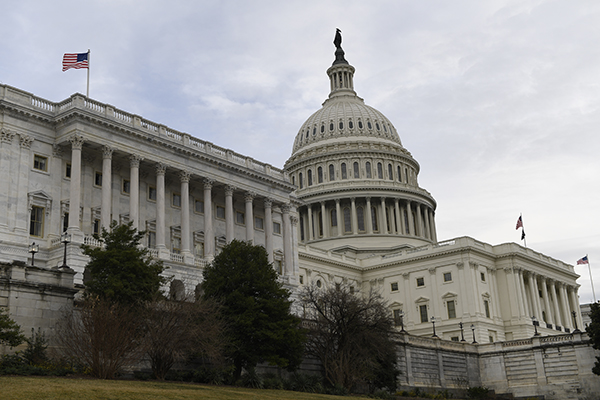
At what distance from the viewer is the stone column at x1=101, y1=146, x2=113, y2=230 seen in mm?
58719

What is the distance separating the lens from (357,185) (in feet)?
423

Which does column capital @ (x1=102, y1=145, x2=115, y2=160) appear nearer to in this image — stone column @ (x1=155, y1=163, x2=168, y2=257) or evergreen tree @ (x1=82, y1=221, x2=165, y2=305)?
stone column @ (x1=155, y1=163, x2=168, y2=257)

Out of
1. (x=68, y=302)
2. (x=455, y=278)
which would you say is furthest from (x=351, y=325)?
(x=455, y=278)

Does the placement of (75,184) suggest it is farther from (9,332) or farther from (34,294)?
(9,332)

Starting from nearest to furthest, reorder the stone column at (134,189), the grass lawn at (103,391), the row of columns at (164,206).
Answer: the grass lawn at (103,391)
the row of columns at (164,206)
the stone column at (134,189)

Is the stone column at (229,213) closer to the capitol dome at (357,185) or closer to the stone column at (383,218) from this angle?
the capitol dome at (357,185)

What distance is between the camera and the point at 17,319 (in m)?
37.4

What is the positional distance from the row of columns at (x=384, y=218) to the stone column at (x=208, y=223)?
59592mm

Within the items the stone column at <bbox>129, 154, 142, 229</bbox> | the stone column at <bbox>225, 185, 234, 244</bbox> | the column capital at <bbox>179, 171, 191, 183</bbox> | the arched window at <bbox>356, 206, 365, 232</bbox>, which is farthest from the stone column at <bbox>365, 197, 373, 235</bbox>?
the stone column at <bbox>129, 154, 142, 229</bbox>

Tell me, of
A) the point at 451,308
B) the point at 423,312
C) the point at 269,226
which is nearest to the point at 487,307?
the point at 451,308

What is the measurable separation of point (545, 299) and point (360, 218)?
36.3 metres

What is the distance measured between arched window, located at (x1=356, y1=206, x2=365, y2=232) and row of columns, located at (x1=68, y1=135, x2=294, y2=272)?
4994 centimetres

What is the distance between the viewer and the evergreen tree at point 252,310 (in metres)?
44.0

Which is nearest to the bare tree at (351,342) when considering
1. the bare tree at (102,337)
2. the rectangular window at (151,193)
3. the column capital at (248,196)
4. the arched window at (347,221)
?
the bare tree at (102,337)
